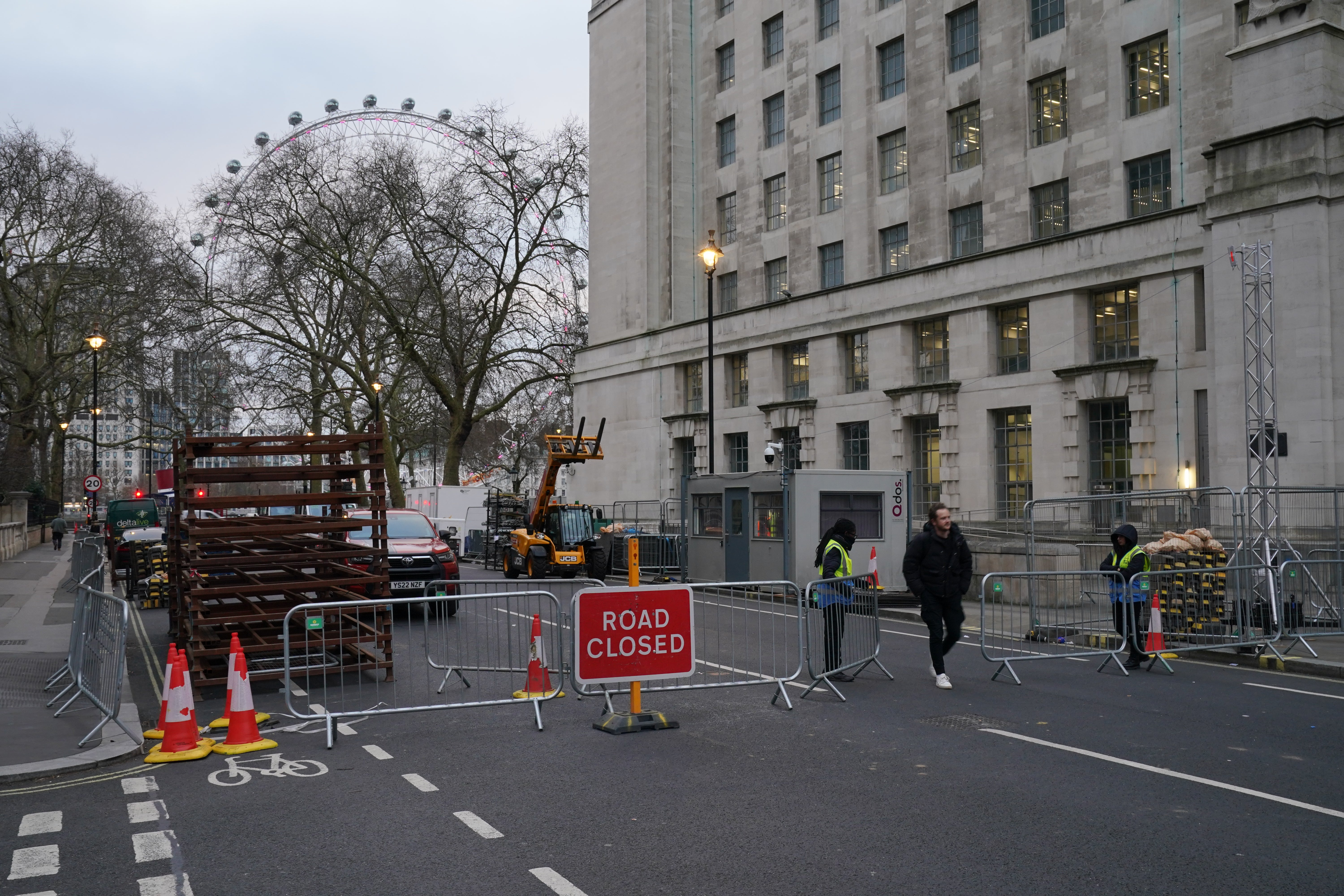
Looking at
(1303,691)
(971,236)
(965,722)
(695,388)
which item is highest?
(971,236)

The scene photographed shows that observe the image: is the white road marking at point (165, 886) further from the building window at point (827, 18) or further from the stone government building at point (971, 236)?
the building window at point (827, 18)

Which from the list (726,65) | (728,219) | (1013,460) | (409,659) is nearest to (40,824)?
(409,659)

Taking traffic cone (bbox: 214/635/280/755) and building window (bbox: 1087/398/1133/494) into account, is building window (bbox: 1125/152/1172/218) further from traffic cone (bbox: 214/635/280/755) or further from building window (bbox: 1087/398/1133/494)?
traffic cone (bbox: 214/635/280/755)

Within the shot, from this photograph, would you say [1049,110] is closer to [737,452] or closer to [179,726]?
[737,452]

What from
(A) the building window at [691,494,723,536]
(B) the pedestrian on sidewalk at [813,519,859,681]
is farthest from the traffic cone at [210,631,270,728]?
(A) the building window at [691,494,723,536]

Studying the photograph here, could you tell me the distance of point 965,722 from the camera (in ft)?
32.3

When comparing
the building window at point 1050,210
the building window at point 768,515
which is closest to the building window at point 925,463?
the building window at point 1050,210

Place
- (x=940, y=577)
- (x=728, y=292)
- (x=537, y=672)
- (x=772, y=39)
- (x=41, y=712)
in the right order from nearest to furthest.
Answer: (x=41, y=712), (x=537, y=672), (x=940, y=577), (x=772, y=39), (x=728, y=292)

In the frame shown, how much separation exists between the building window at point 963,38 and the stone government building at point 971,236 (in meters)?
0.07

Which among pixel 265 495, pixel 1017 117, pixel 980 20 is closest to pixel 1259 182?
pixel 1017 117

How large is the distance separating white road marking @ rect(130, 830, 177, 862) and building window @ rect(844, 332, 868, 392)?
31.1 m

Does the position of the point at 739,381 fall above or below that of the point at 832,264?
below

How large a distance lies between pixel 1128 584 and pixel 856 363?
78.1 feet

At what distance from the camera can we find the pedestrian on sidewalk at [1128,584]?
13445 mm
